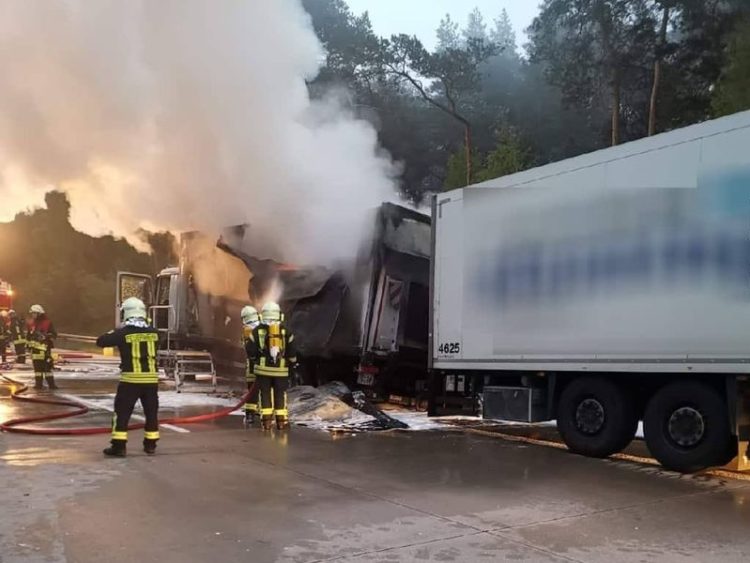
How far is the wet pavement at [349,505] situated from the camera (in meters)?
4.52

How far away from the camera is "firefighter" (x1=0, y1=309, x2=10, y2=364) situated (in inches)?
824

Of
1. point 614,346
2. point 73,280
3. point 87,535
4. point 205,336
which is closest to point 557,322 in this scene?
point 614,346

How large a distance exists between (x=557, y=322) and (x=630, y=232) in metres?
1.19

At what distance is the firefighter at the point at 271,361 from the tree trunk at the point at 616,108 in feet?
60.4

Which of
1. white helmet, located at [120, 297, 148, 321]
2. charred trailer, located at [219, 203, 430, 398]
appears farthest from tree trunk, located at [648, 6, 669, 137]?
white helmet, located at [120, 297, 148, 321]

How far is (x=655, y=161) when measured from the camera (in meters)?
6.98

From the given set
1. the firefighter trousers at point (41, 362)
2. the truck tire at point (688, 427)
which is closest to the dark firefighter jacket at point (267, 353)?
the truck tire at point (688, 427)

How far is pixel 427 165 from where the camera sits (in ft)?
104

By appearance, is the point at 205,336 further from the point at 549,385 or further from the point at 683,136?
the point at 683,136

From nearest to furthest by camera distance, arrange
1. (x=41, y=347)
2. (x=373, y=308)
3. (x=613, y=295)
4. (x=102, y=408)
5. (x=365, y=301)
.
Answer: (x=613, y=295) → (x=373, y=308) → (x=365, y=301) → (x=102, y=408) → (x=41, y=347)

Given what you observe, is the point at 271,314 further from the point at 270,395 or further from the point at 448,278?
the point at 448,278

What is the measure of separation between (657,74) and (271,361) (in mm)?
19848

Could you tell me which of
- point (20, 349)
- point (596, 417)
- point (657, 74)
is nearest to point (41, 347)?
point (20, 349)

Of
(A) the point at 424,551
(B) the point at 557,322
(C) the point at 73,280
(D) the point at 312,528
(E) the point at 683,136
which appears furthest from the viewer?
(C) the point at 73,280
